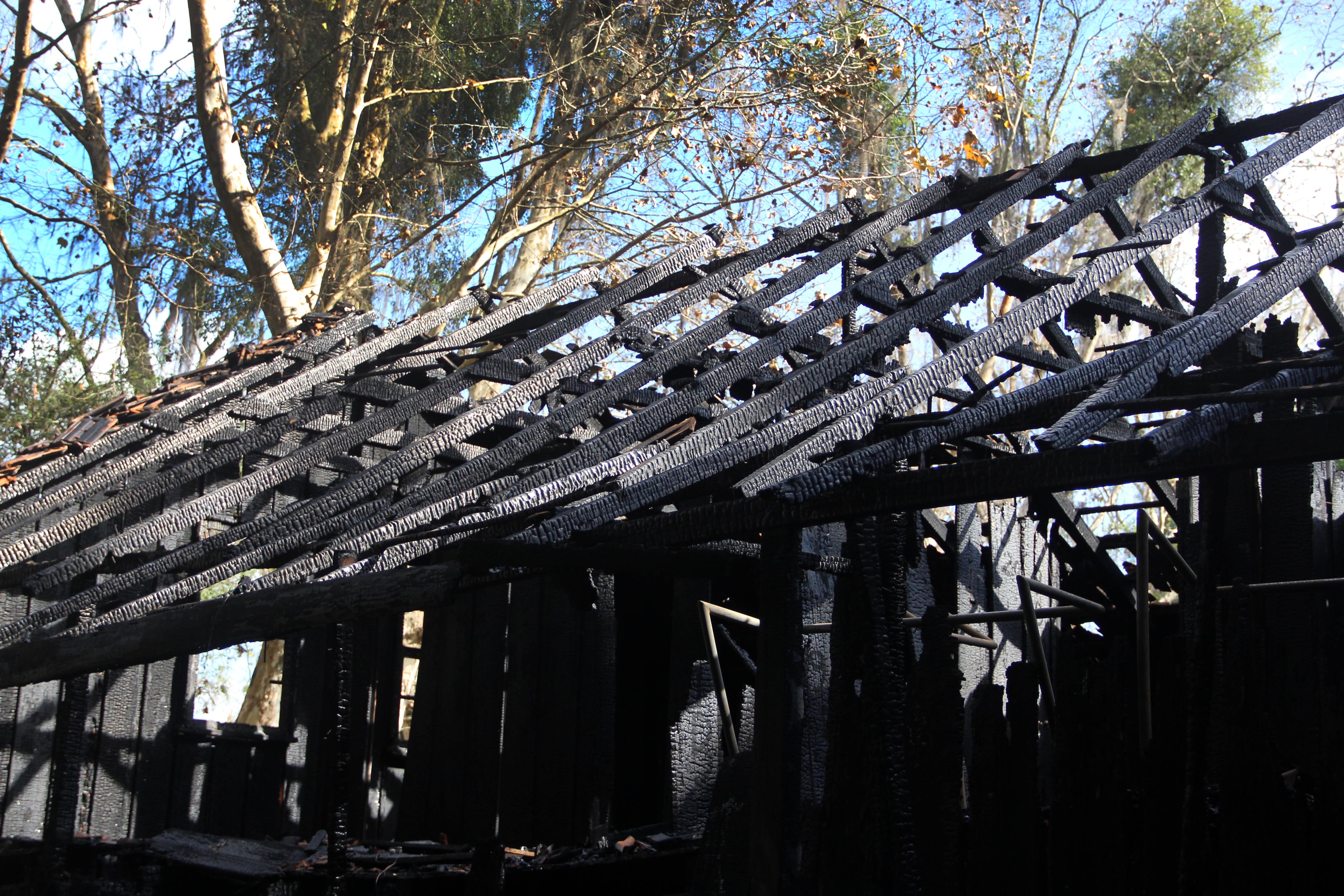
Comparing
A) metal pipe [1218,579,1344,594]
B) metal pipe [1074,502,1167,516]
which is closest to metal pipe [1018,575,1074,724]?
metal pipe [1218,579,1344,594]

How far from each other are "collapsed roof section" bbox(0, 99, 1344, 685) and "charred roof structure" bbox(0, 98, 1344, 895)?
27 mm

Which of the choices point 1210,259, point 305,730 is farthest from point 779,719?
point 305,730

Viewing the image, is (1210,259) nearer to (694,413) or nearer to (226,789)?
(694,413)

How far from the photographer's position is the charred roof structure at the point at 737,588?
441cm

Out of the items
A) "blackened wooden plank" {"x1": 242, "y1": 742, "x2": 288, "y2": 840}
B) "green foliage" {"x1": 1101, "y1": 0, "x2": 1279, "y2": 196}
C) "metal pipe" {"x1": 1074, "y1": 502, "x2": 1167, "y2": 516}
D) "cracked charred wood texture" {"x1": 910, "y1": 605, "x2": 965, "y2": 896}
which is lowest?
"blackened wooden plank" {"x1": 242, "y1": 742, "x2": 288, "y2": 840}

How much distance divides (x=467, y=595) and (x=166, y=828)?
276cm

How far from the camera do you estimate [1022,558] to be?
1153 cm

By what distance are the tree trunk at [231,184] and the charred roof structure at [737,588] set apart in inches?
264

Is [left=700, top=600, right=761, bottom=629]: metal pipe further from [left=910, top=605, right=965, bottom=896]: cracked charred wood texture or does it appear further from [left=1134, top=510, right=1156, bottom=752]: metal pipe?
[left=910, top=605, right=965, bottom=896]: cracked charred wood texture

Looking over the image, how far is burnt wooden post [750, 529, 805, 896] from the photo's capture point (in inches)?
178

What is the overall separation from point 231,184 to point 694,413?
39.5ft

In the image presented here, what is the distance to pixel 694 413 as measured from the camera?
23.8ft

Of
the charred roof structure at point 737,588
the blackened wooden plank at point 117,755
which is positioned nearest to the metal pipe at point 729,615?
the charred roof structure at point 737,588

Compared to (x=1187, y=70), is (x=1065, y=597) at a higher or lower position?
lower
